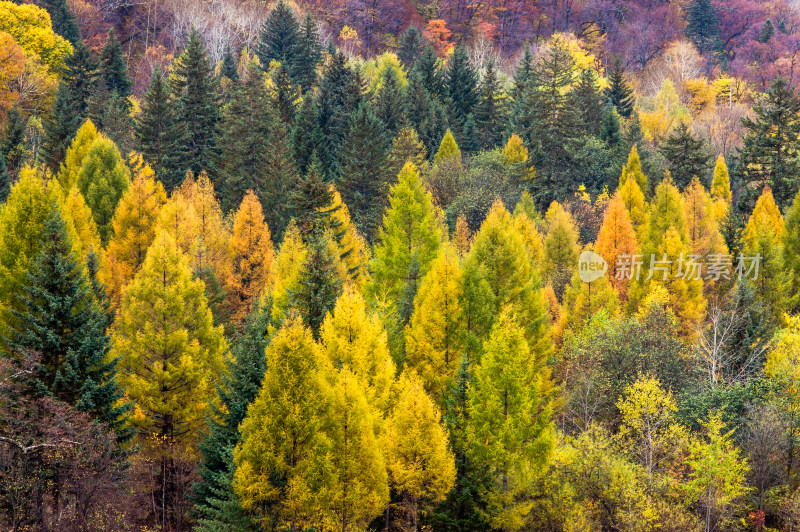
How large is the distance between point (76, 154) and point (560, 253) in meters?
38.3

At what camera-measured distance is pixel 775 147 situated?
62906 millimetres

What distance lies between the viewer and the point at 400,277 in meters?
44.9

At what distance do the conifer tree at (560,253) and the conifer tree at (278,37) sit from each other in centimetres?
4873

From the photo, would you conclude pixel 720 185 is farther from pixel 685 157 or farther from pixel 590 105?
pixel 590 105

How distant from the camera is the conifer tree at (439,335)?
123ft

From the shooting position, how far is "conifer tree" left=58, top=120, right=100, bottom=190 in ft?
190

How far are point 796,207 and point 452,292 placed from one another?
33.0 m

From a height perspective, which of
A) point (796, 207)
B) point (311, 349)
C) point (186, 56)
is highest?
point (186, 56)

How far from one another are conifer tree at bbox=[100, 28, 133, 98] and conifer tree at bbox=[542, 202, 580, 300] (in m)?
49.5

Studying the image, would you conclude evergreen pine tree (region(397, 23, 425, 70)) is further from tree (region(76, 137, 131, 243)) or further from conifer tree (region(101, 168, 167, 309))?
conifer tree (region(101, 168, 167, 309))

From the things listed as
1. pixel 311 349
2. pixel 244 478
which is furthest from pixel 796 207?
pixel 244 478

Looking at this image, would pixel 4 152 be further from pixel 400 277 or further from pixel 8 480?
pixel 8 480

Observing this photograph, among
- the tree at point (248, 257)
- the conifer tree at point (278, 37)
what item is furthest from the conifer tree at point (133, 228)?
the conifer tree at point (278, 37)

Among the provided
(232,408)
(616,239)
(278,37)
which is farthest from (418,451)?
(278,37)
